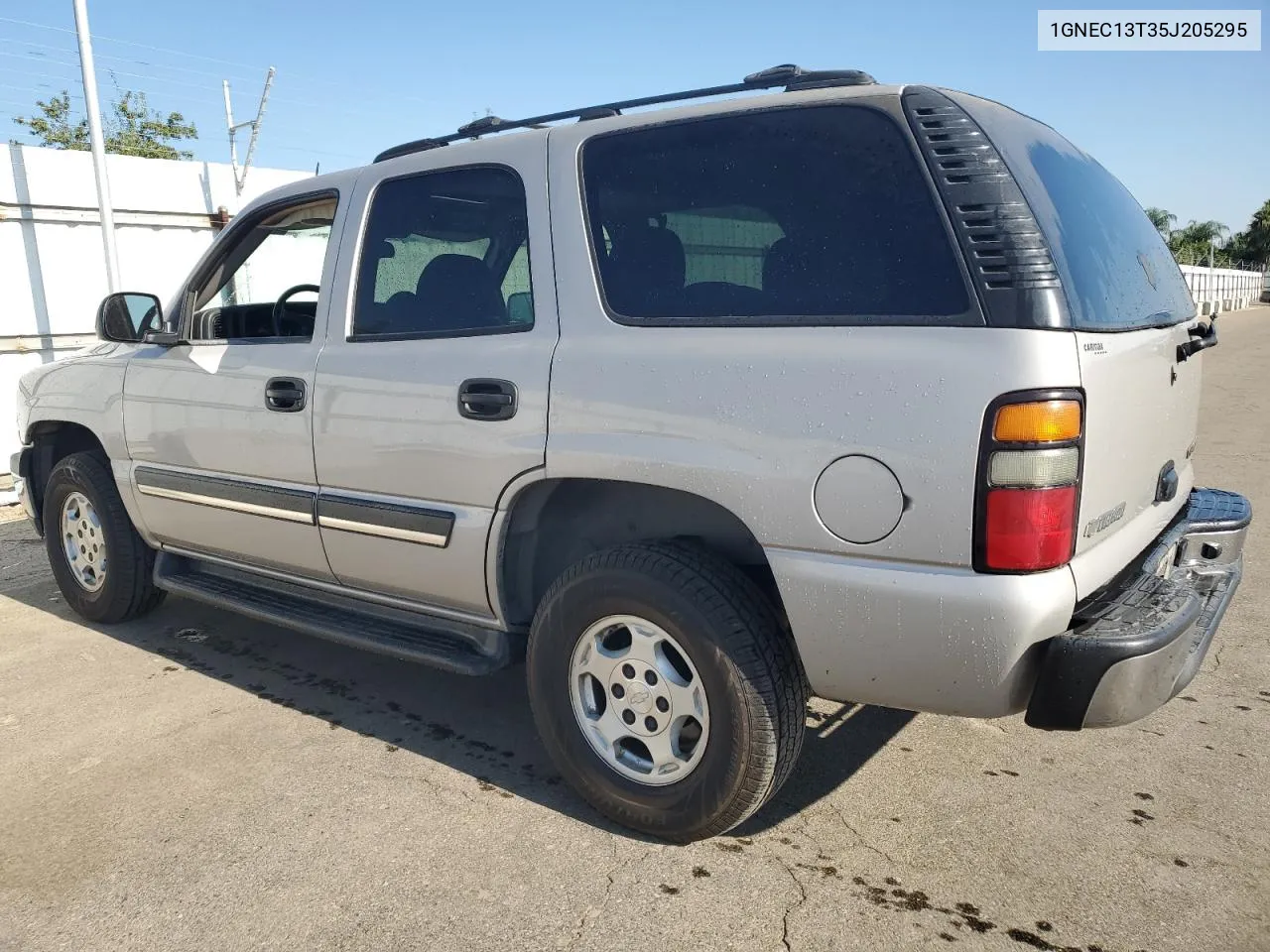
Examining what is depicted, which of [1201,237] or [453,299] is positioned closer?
[453,299]

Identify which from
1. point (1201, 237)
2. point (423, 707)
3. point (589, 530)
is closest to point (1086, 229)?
point (589, 530)

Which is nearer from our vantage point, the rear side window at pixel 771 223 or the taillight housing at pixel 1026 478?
the taillight housing at pixel 1026 478

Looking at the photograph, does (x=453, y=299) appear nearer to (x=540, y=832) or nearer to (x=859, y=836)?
(x=540, y=832)

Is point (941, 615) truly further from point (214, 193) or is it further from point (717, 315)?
point (214, 193)

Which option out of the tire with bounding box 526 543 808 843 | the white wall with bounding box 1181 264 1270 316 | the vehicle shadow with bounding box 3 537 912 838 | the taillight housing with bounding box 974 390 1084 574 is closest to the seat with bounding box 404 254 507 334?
the tire with bounding box 526 543 808 843

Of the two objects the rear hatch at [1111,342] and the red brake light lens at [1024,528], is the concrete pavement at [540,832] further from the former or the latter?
the red brake light lens at [1024,528]

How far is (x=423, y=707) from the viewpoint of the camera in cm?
372

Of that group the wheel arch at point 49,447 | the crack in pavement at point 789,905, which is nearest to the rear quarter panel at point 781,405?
the crack in pavement at point 789,905

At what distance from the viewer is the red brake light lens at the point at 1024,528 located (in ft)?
7.05

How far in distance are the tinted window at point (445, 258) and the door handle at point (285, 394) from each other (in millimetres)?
289

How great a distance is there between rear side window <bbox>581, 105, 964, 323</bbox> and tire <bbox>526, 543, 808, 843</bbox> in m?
0.67

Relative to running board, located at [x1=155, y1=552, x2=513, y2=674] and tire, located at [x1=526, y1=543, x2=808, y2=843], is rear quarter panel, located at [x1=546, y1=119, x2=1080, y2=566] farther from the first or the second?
running board, located at [x1=155, y1=552, x2=513, y2=674]

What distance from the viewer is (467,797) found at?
3018 mm

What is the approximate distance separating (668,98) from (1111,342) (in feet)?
4.55
